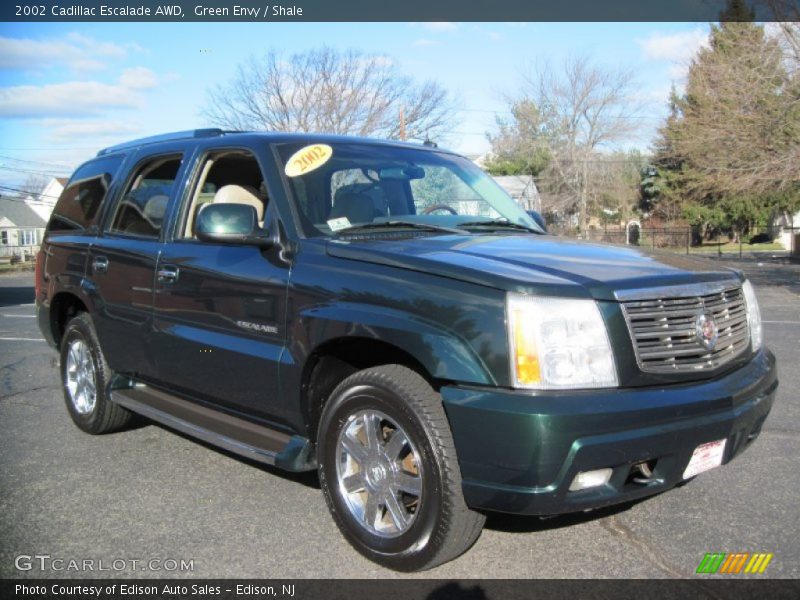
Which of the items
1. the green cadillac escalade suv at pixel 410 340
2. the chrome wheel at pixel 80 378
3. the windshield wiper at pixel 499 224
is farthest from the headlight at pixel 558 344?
the chrome wheel at pixel 80 378

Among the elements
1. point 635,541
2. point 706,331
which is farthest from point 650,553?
point 706,331

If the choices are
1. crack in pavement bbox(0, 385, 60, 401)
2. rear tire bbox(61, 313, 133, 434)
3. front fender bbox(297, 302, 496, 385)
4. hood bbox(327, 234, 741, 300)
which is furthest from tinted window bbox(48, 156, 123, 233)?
front fender bbox(297, 302, 496, 385)

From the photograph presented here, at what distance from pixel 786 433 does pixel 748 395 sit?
224cm

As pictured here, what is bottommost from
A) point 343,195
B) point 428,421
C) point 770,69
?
point 428,421

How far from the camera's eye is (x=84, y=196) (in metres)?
5.64

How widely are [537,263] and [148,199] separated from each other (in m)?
2.80

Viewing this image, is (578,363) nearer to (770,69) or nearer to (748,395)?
(748,395)

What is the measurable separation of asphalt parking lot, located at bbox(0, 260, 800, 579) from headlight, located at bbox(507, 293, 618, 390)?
924 millimetres

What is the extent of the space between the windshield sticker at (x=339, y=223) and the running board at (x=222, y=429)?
1.04 meters

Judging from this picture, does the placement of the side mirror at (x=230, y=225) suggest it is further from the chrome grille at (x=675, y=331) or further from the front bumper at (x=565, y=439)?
the chrome grille at (x=675, y=331)

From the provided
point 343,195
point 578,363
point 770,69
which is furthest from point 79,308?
point 770,69

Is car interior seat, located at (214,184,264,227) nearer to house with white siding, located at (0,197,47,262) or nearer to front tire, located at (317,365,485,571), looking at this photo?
front tire, located at (317,365,485,571)

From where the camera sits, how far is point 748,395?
128 inches

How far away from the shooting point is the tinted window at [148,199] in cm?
Answer: 468
